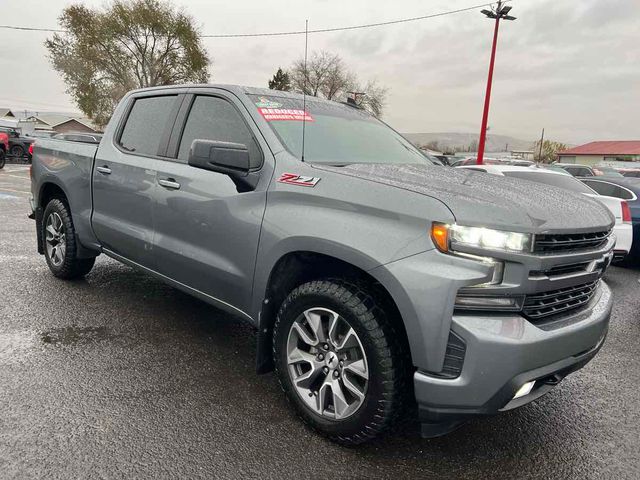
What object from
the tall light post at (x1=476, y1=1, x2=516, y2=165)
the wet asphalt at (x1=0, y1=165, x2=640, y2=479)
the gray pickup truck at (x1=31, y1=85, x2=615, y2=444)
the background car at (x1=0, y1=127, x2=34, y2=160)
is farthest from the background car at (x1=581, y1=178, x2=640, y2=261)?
the background car at (x1=0, y1=127, x2=34, y2=160)

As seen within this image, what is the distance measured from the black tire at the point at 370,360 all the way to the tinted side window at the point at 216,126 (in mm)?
963

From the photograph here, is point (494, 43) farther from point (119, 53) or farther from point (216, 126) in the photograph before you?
point (119, 53)

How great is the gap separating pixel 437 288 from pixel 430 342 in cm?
23

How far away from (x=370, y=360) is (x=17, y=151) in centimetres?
2728

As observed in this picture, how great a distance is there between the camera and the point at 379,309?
7.38ft

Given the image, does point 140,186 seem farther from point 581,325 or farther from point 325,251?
point 581,325

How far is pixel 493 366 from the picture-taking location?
1.95 meters

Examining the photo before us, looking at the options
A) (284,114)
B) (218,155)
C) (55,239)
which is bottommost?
(55,239)

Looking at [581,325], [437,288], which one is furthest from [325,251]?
[581,325]

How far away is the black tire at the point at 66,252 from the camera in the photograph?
15.1ft

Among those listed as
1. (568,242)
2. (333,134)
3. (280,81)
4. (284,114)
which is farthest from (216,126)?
(280,81)

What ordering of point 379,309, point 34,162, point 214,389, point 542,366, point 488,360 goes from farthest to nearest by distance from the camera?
point 34,162, point 214,389, point 379,309, point 542,366, point 488,360

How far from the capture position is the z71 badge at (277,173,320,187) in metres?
2.52

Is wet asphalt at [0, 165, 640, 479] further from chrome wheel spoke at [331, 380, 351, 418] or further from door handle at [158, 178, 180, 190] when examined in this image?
door handle at [158, 178, 180, 190]
